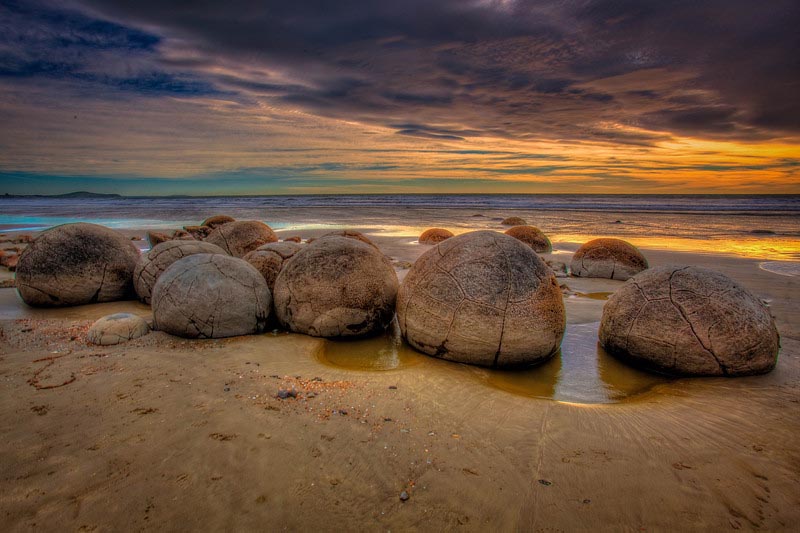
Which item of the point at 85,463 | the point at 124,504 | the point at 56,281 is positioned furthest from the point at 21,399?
the point at 56,281

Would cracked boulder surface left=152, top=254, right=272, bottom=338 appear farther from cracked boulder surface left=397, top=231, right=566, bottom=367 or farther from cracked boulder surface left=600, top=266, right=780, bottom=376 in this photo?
cracked boulder surface left=600, top=266, right=780, bottom=376

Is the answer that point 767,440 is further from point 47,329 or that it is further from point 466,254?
point 47,329

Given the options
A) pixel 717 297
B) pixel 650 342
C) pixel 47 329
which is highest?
pixel 717 297

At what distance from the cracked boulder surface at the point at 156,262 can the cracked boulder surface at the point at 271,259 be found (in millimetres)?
791

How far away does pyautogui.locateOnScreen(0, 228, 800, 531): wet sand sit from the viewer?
109 inches

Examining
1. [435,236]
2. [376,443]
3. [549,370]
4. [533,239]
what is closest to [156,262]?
[376,443]

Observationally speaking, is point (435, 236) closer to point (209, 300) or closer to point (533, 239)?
point (533, 239)

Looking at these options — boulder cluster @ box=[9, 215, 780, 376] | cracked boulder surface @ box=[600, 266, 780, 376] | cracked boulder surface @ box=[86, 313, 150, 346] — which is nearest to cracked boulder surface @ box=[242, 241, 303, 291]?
boulder cluster @ box=[9, 215, 780, 376]

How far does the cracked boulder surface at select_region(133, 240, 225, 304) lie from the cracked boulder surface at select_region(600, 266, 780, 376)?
6.87 meters

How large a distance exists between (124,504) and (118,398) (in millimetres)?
1612

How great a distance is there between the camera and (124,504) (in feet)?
9.04

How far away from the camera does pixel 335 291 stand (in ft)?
19.1

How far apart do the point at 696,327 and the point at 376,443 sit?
154 inches

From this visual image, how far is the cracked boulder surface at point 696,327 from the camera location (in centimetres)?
472
